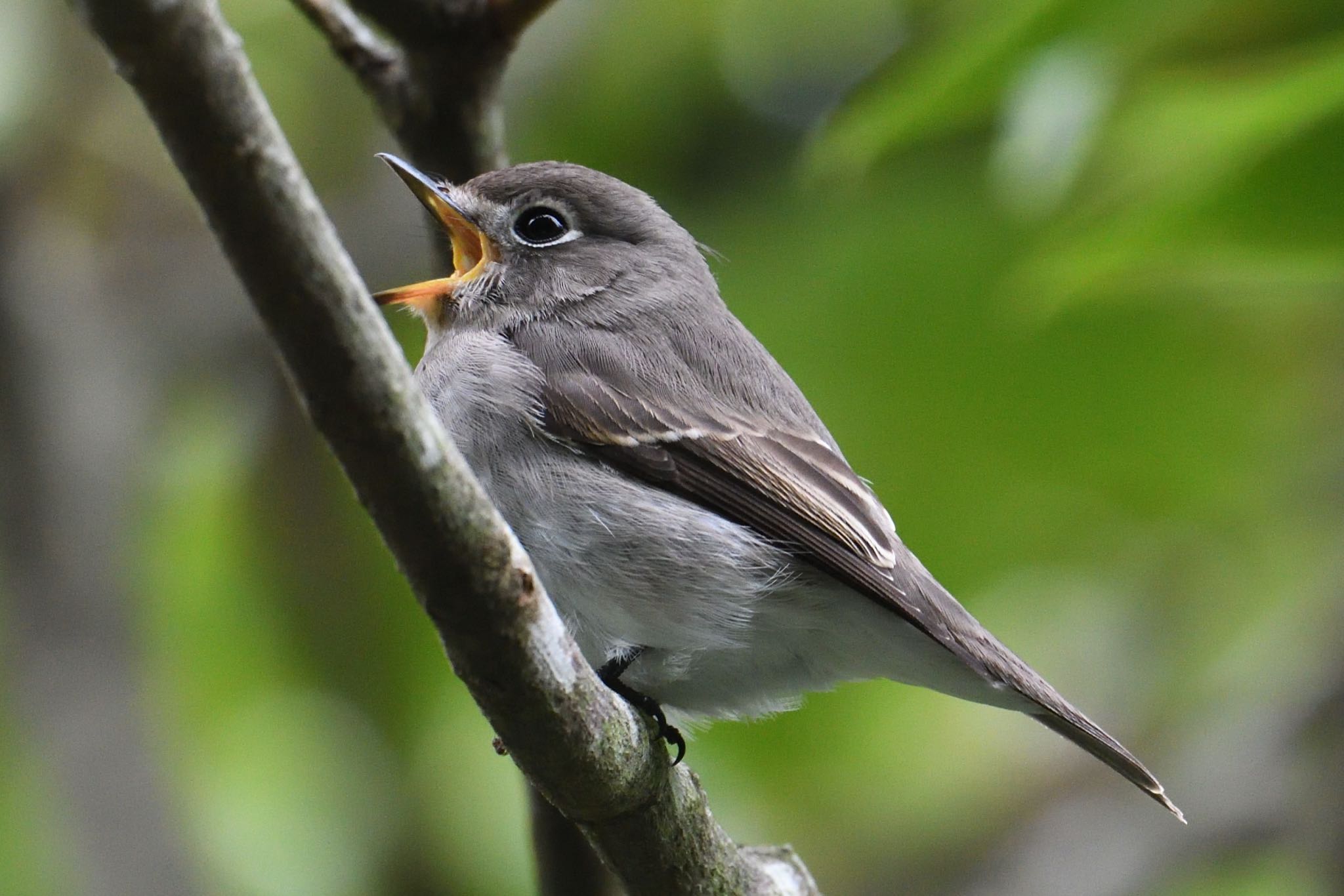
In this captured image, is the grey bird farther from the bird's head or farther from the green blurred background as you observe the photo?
the green blurred background

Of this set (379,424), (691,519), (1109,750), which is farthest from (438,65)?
(1109,750)

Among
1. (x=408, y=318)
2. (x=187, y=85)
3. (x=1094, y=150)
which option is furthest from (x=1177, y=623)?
(x=187, y=85)

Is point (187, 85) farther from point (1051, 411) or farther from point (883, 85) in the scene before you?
point (1051, 411)

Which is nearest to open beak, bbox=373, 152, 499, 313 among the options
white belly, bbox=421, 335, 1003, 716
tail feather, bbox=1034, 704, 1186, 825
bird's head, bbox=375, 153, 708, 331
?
bird's head, bbox=375, 153, 708, 331

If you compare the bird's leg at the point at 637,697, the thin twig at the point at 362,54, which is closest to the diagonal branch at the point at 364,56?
the thin twig at the point at 362,54

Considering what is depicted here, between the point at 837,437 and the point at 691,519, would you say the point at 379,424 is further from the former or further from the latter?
the point at 837,437

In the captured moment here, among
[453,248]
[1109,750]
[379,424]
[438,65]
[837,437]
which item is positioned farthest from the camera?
[837,437]

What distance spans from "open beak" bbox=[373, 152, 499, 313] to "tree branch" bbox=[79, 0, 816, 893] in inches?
58.4

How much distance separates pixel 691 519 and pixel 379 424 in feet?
5.26

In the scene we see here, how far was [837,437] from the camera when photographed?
492 centimetres

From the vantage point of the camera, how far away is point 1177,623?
5723mm

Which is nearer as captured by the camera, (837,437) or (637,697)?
(637,697)

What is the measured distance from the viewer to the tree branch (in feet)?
4.69

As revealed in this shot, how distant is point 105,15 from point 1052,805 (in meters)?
4.45
